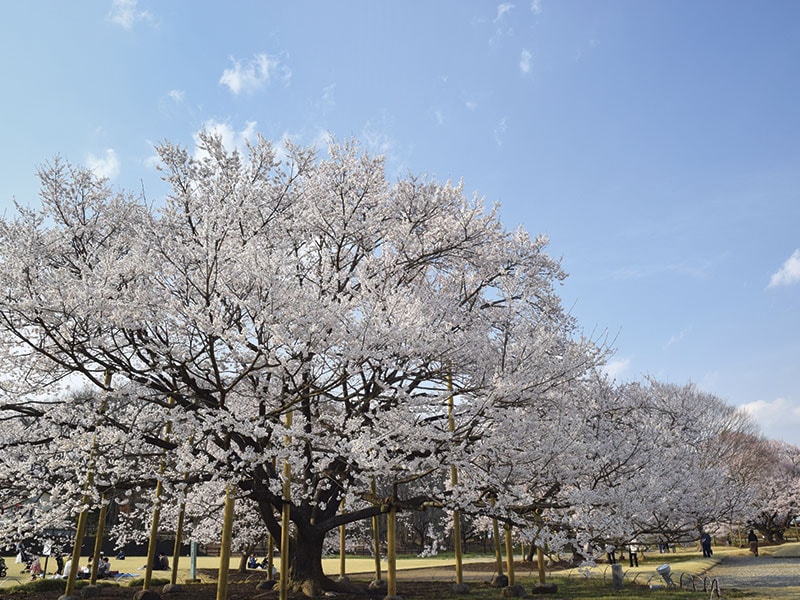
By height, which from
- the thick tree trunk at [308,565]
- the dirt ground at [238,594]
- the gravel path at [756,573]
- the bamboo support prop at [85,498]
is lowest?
the gravel path at [756,573]

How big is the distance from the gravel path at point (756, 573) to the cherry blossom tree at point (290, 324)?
405 inches

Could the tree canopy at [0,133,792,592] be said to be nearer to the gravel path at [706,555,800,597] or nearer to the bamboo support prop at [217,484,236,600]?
the bamboo support prop at [217,484,236,600]

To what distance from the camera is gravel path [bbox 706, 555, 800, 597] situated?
1766 centimetres

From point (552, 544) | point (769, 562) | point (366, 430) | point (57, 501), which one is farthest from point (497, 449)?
point (769, 562)

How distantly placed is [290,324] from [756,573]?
2166cm

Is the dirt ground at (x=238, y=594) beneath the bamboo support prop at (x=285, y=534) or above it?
beneath

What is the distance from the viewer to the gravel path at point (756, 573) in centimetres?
1766

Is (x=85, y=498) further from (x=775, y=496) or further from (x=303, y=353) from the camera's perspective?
(x=775, y=496)

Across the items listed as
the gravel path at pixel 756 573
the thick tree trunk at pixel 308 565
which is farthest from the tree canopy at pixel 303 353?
the gravel path at pixel 756 573

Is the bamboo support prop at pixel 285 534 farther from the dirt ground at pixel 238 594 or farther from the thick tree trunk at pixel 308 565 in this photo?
the thick tree trunk at pixel 308 565

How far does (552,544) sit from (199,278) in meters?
7.88

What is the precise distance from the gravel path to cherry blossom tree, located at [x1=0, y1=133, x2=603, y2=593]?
10291 mm

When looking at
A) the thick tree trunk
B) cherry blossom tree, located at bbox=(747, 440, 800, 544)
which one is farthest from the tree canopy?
cherry blossom tree, located at bbox=(747, 440, 800, 544)

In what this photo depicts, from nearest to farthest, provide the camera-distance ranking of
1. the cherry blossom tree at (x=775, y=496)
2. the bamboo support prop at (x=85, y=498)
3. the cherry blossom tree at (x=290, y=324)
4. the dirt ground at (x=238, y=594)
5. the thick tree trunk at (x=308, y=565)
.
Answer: the cherry blossom tree at (x=290, y=324) < the bamboo support prop at (x=85, y=498) < the dirt ground at (x=238, y=594) < the thick tree trunk at (x=308, y=565) < the cherry blossom tree at (x=775, y=496)
